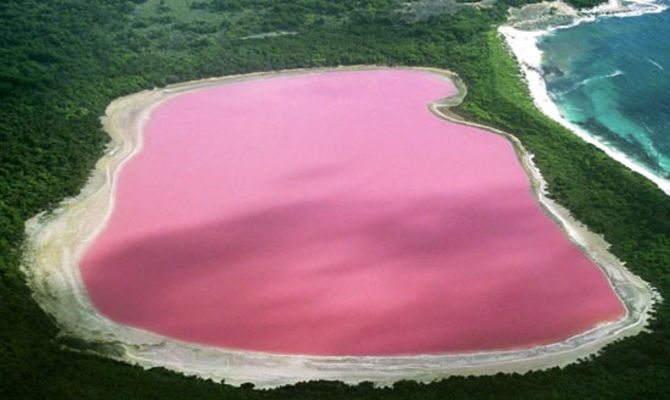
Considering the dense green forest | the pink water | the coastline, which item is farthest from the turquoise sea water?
the pink water

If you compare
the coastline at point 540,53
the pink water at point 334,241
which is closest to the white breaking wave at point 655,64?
the coastline at point 540,53

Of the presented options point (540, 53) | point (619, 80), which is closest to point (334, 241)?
point (619, 80)

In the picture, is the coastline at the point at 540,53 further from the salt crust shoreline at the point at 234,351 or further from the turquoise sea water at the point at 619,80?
the salt crust shoreline at the point at 234,351

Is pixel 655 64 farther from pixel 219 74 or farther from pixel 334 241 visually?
pixel 334 241

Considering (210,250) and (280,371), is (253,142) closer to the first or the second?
(210,250)

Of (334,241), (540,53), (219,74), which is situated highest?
(540,53)
